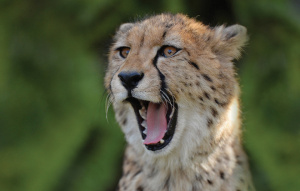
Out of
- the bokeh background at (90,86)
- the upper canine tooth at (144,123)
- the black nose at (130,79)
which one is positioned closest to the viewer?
the black nose at (130,79)

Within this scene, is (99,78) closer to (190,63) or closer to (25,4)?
(25,4)

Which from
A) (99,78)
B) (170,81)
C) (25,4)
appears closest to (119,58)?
(170,81)

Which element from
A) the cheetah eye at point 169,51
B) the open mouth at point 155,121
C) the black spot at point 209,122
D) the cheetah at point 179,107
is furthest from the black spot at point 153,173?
the cheetah eye at point 169,51

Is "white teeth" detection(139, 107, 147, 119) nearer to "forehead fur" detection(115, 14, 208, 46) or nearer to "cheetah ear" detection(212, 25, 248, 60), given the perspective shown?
"forehead fur" detection(115, 14, 208, 46)

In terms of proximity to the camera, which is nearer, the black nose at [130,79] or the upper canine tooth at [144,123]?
the black nose at [130,79]

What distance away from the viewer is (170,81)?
1.79m

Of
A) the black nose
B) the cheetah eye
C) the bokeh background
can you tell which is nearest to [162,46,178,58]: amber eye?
the cheetah eye

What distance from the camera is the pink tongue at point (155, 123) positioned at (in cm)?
180

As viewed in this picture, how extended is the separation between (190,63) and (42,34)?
1.48m

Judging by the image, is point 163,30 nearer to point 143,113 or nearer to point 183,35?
point 183,35

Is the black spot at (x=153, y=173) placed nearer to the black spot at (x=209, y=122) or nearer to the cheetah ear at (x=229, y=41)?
the black spot at (x=209, y=122)

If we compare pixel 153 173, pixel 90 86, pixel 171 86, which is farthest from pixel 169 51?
pixel 90 86

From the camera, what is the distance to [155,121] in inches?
71.5

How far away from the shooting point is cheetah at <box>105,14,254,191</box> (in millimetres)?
1797
